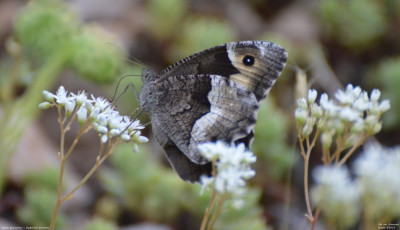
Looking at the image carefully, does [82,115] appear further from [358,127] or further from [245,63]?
[358,127]

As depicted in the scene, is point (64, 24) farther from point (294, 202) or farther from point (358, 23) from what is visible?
point (358, 23)

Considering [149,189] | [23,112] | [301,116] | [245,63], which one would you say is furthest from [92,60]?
[301,116]

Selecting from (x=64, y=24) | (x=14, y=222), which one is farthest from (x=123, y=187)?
(x=64, y=24)

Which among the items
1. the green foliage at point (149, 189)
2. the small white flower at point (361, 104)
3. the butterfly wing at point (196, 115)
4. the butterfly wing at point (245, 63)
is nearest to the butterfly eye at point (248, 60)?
the butterfly wing at point (245, 63)

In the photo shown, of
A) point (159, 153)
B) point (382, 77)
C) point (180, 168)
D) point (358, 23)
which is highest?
point (358, 23)

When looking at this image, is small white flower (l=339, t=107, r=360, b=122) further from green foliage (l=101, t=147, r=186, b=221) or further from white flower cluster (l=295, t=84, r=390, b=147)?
green foliage (l=101, t=147, r=186, b=221)

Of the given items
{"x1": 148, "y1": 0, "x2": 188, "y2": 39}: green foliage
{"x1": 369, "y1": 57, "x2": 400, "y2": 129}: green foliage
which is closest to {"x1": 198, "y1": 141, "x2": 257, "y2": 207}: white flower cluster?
{"x1": 369, "y1": 57, "x2": 400, "y2": 129}: green foliage

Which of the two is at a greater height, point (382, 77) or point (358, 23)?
point (358, 23)
